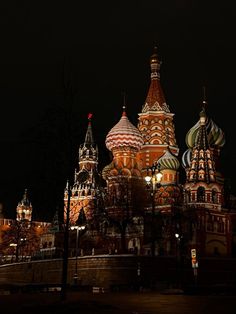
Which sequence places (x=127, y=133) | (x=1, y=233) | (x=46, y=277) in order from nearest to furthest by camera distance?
(x=46, y=277), (x=127, y=133), (x=1, y=233)

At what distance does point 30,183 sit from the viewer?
25.5m

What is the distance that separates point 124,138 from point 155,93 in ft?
40.4

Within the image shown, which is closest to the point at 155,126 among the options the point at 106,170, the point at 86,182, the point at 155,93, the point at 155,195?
the point at 155,93

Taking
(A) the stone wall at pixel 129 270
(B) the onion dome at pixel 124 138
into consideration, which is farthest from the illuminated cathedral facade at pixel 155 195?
(A) the stone wall at pixel 129 270

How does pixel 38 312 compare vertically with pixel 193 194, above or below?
below

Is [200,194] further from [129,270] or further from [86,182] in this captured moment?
[86,182]

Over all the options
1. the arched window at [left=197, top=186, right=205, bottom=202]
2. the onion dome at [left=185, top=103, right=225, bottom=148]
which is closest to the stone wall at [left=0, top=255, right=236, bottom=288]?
the arched window at [left=197, top=186, right=205, bottom=202]

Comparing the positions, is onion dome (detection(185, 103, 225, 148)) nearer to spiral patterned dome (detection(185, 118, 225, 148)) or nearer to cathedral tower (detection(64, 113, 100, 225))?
spiral patterned dome (detection(185, 118, 225, 148))

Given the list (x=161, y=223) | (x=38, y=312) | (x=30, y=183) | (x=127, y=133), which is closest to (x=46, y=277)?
(x=161, y=223)

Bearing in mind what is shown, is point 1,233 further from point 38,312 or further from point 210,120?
point 38,312

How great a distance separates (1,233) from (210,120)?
148ft

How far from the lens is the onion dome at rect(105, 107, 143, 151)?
79.1 meters

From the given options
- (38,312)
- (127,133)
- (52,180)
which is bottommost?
(38,312)

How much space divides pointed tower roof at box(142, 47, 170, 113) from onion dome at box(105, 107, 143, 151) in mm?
6605
